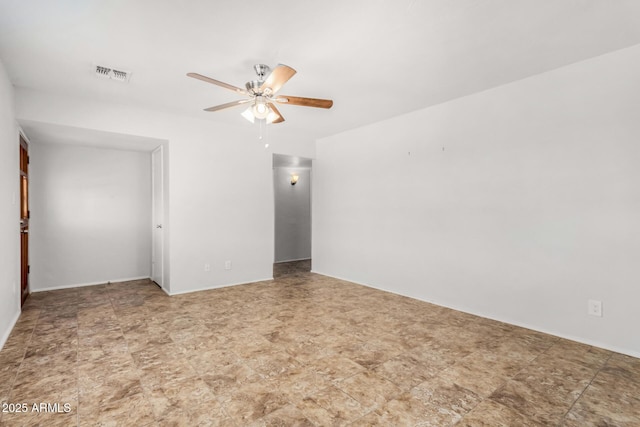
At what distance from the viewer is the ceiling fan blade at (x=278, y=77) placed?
228 cm

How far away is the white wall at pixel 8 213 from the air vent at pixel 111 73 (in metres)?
0.75

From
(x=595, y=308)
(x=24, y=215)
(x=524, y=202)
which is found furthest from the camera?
(x=24, y=215)

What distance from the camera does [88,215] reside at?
4.93m

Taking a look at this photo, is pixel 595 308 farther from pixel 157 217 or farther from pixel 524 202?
pixel 157 217

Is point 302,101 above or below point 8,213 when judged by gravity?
above

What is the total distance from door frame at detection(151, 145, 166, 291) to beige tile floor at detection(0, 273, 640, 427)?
1.19 m

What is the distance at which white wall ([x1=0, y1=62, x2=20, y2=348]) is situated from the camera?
2.76 metres

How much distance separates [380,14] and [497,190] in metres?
2.27

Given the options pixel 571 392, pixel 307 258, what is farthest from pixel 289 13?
pixel 307 258

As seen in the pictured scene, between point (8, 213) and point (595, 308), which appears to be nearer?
point (595, 308)

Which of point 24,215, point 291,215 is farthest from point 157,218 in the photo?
point 291,215

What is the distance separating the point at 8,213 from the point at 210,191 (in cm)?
219

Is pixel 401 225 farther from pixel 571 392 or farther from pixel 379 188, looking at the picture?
pixel 571 392

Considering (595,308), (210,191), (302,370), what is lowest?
Answer: (302,370)
